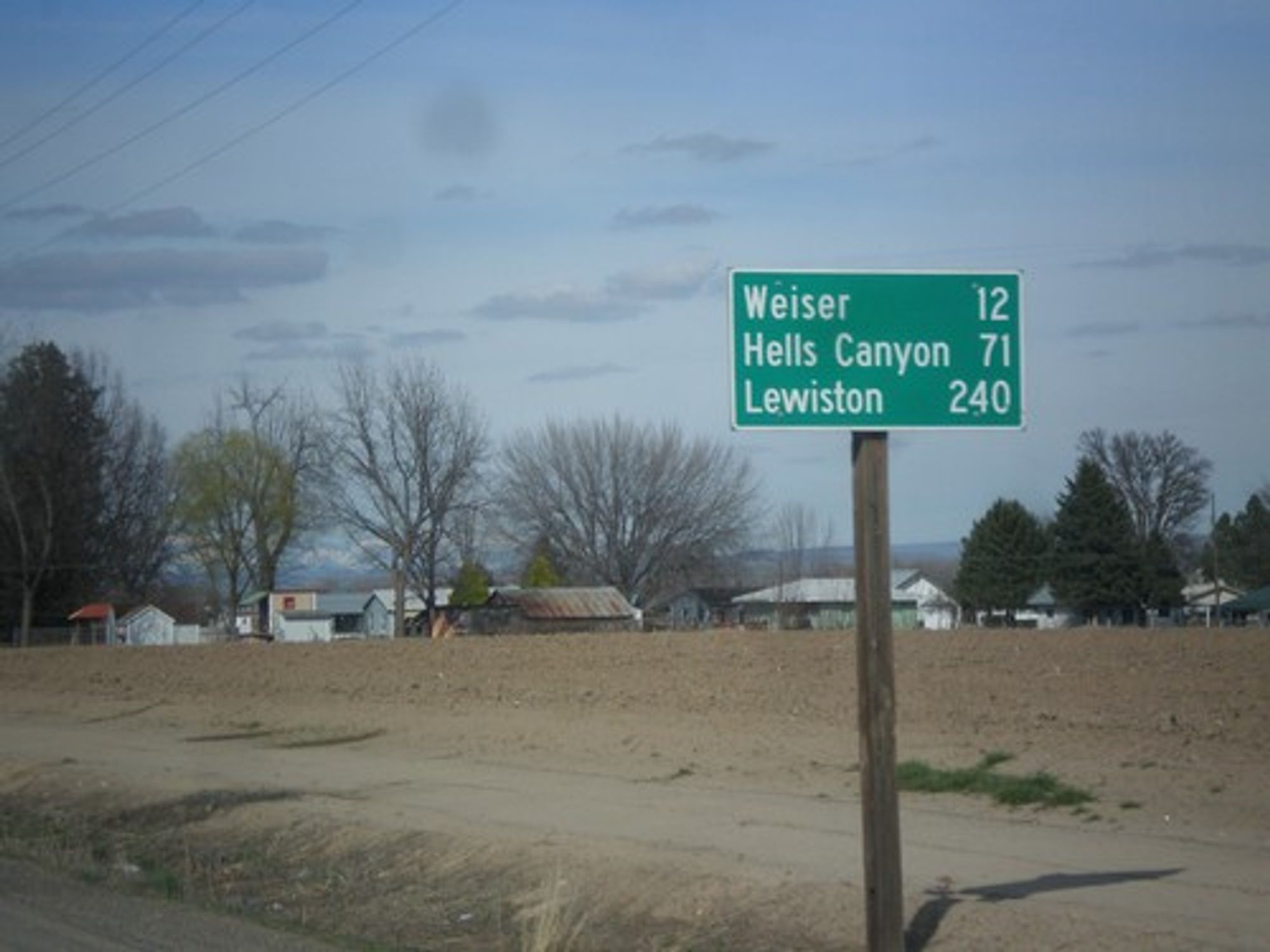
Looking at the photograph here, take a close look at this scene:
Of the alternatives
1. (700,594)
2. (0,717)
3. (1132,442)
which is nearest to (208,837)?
(0,717)

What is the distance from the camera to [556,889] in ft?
49.6

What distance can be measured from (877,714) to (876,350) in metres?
2.10

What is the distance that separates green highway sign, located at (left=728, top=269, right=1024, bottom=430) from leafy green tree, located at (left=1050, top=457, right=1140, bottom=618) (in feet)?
192

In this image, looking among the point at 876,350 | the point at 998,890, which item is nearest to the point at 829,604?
the point at 998,890

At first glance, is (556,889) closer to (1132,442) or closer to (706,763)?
(706,763)

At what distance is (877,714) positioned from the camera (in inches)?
410

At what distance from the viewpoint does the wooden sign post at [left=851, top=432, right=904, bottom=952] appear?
1045 centimetres

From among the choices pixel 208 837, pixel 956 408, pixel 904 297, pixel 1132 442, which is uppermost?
pixel 1132 442

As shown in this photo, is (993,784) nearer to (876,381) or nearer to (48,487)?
(876,381)

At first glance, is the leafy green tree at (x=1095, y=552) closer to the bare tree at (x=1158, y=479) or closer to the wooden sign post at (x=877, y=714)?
the bare tree at (x=1158, y=479)

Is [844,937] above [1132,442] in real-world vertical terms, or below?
below

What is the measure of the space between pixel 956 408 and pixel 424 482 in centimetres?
7454

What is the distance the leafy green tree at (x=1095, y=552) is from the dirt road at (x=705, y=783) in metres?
27.0

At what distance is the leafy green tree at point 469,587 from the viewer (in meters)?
86.3
